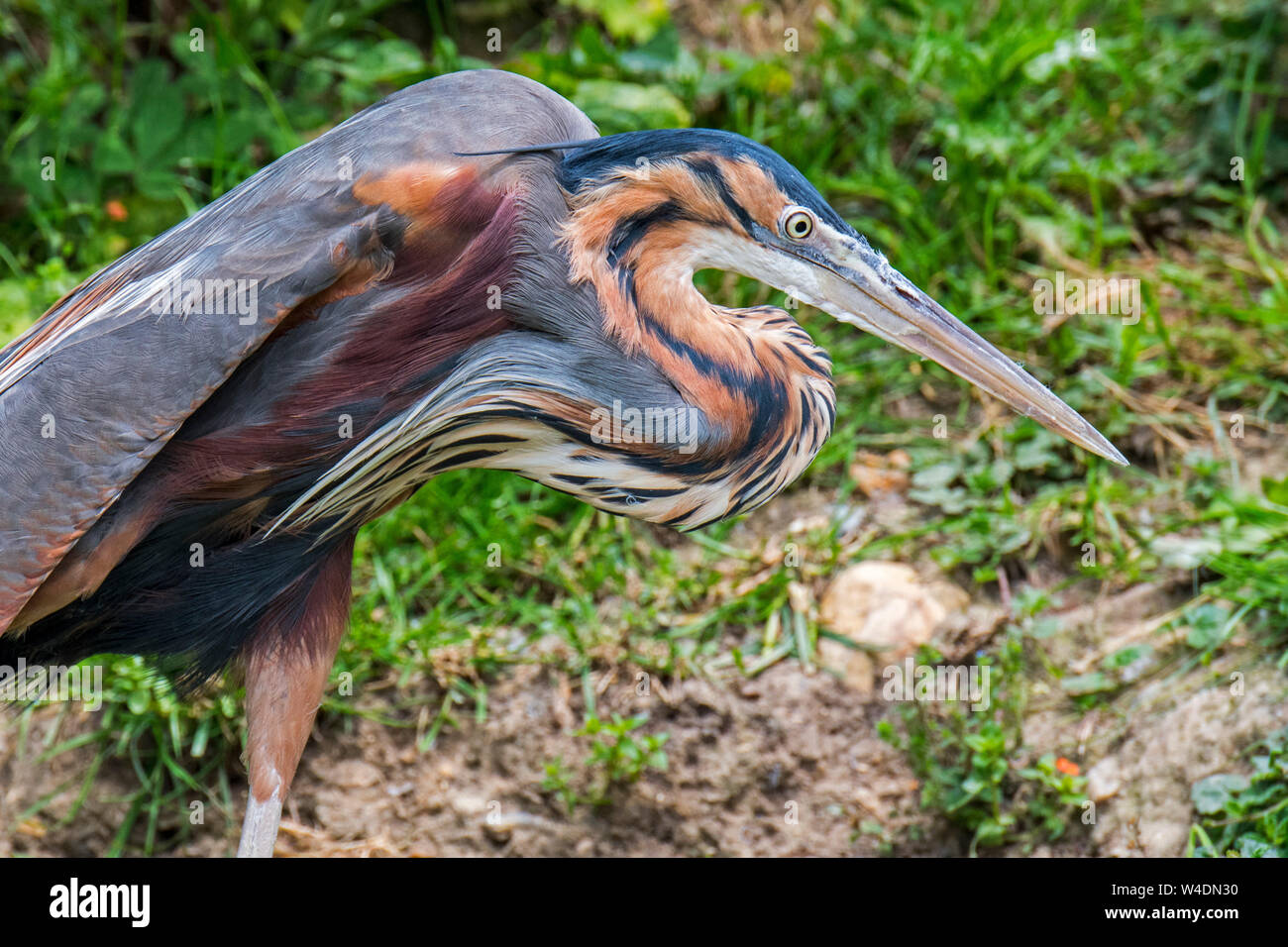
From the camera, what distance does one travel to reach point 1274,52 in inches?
172

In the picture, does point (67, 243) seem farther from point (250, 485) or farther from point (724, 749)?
point (724, 749)

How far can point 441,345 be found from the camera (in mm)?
2225

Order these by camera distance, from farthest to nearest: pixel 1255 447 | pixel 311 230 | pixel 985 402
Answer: pixel 985 402
pixel 1255 447
pixel 311 230

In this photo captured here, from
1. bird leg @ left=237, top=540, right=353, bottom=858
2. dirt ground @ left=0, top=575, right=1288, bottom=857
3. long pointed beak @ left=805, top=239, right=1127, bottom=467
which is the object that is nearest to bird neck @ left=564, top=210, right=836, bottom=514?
long pointed beak @ left=805, top=239, right=1127, bottom=467

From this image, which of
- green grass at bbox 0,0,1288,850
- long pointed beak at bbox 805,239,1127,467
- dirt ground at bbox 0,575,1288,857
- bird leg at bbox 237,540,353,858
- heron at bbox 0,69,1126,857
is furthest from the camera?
green grass at bbox 0,0,1288,850

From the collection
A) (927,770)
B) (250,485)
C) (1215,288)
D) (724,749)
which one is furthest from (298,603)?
(1215,288)

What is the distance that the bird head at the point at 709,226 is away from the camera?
Result: 7.14 ft

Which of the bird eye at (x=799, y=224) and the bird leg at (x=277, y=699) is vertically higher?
the bird eye at (x=799, y=224)

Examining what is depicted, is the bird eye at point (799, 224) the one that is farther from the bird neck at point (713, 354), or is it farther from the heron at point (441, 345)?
the bird neck at point (713, 354)

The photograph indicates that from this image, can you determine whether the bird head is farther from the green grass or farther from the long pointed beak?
the green grass

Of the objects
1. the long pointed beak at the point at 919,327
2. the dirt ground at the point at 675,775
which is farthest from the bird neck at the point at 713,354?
the dirt ground at the point at 675,775

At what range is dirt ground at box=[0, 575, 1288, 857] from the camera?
3.13 meters

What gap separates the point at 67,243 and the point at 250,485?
7.75 feet

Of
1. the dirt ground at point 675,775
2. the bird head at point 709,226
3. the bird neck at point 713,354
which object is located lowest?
the dirt ground at point 675,775
